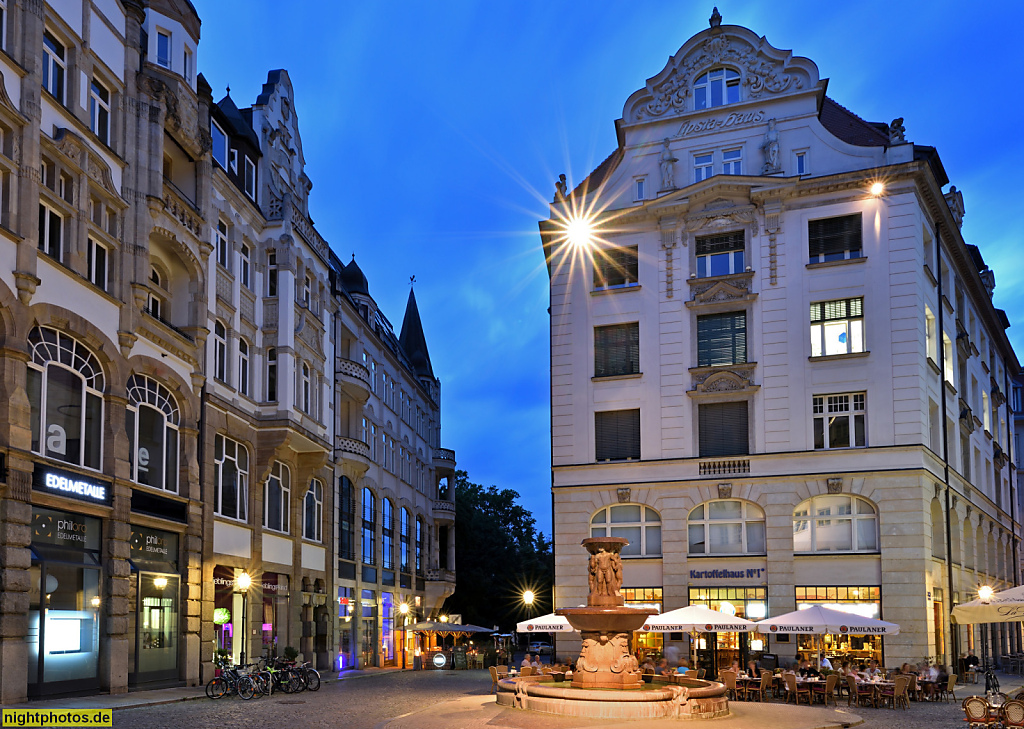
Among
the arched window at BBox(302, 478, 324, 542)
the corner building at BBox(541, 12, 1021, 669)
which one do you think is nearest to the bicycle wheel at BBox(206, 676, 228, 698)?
the arched window at BBox(302, 478, 324, 542)

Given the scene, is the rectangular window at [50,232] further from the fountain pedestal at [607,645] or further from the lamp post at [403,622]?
the lamp post at [403,622]

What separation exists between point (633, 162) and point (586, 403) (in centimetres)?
1007

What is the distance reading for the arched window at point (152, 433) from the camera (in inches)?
1203

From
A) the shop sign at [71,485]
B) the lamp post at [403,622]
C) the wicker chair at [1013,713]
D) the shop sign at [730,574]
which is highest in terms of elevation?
the shop sign at [71,485]

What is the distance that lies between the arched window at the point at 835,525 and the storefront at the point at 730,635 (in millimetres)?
2431

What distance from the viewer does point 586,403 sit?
42062 millimetres

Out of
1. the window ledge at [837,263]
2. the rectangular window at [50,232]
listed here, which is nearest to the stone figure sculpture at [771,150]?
the window ledge at [837,263]

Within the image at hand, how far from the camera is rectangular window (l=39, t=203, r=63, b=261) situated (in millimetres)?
26609

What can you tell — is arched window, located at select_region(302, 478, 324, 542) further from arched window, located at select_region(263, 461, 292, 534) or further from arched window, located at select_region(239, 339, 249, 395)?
arched window, located at select_region(239, 339, 249, 395)

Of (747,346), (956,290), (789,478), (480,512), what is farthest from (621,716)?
(480,512)

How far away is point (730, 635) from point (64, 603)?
73.4ft

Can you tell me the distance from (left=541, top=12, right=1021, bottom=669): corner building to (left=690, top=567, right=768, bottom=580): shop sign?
3.1 inches

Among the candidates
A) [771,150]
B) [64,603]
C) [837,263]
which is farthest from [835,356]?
[64,603]

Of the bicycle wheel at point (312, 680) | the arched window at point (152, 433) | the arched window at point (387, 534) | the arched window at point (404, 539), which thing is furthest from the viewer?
the arched window at point (404, 539)
